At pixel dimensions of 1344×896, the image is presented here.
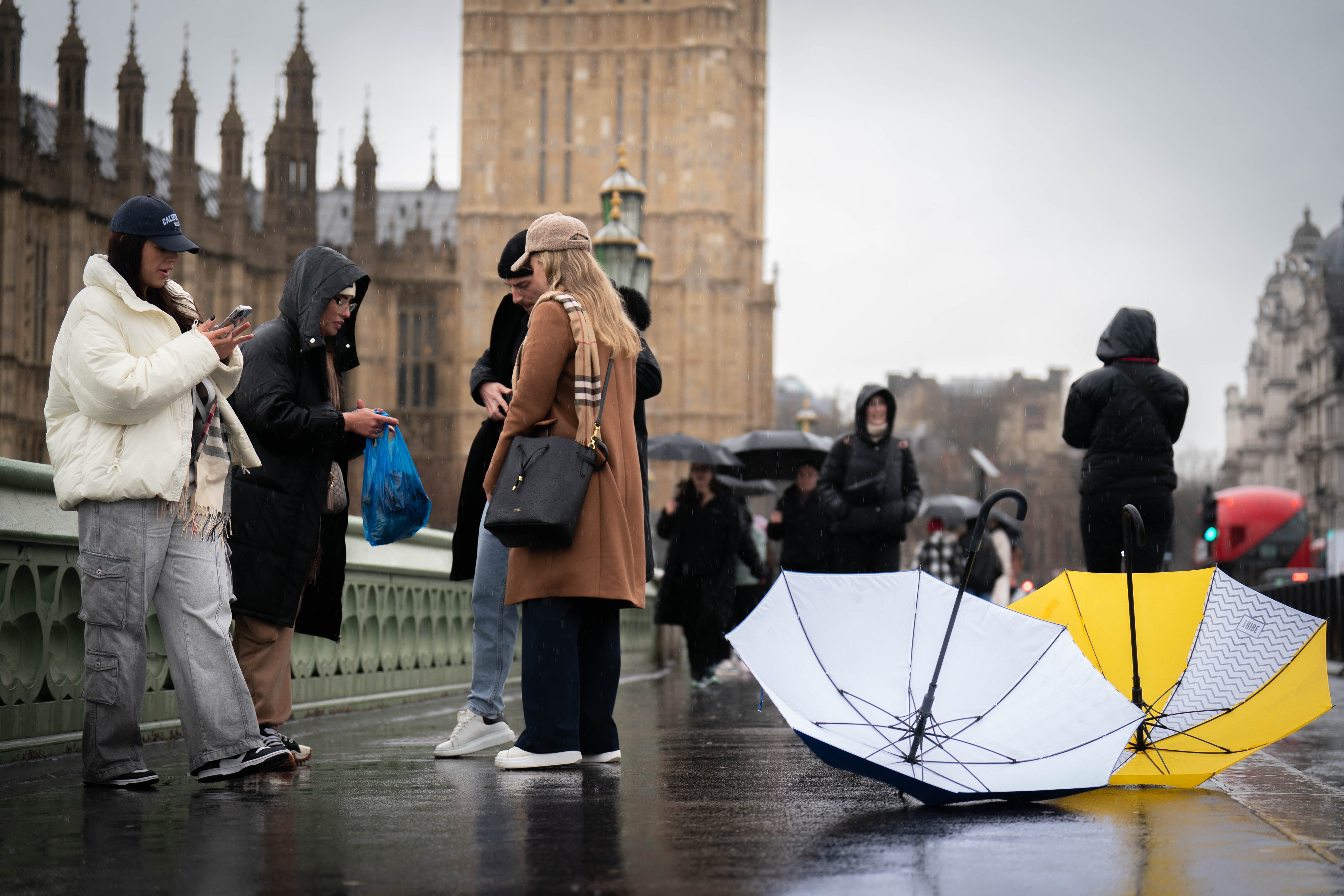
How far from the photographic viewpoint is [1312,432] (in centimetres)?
8206

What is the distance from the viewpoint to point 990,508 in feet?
13.5

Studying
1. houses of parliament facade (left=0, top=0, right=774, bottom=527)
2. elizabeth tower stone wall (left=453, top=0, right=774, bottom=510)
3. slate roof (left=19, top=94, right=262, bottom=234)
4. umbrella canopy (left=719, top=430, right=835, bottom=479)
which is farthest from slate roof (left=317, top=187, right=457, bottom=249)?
umbrella canopy (left=719, top=430, right=835, bottom=479)

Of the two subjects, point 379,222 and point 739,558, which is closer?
A: point 739,558

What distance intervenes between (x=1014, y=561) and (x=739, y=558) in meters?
2.45

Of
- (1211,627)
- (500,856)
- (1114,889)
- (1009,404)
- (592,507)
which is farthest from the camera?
(1009,404)

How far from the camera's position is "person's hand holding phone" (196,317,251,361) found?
478cm

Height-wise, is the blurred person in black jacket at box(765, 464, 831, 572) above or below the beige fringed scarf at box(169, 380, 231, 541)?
below

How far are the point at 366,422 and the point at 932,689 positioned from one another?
2266 millimetres

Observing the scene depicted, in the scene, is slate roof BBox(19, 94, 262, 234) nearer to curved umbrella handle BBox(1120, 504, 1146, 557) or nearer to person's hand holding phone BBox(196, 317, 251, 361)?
person's hand holding phone BBox(196, 317, 251, 361)

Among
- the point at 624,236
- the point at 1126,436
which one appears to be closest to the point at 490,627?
the point at 1126,436

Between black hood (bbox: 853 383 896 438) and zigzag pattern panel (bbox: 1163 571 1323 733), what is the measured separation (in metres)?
3.87

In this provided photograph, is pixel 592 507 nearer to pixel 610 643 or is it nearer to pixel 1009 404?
pixel 610 643

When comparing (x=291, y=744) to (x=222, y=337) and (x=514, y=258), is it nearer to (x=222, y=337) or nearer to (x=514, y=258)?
(x=222, y=337)

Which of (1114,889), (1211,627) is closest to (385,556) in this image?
(1211,627)
